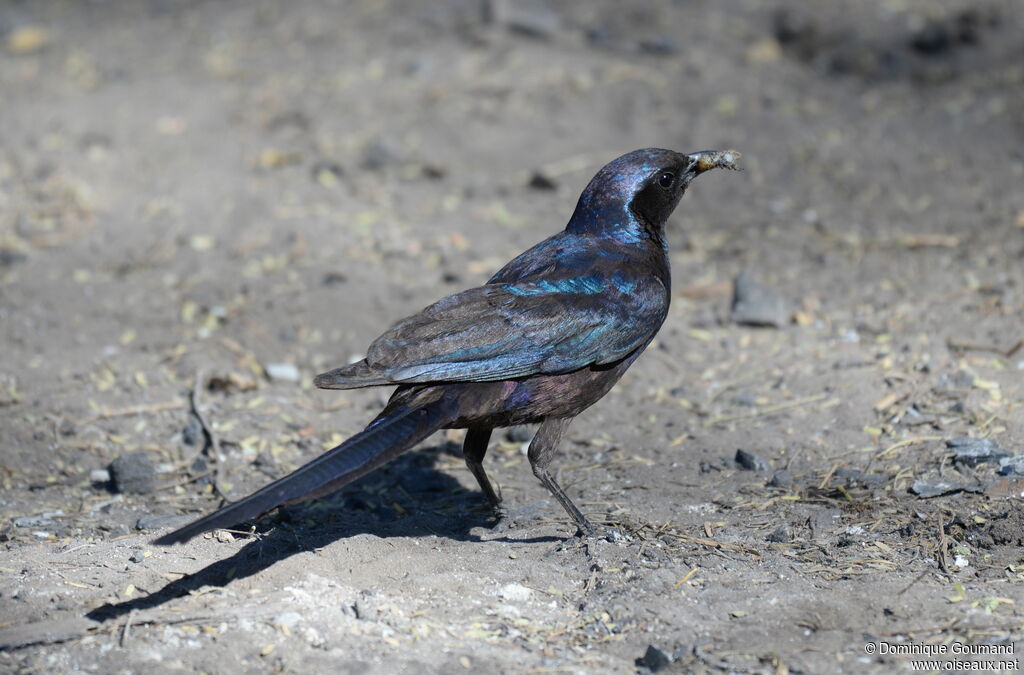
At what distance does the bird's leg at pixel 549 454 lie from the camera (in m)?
4.56

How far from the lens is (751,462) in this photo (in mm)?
5008

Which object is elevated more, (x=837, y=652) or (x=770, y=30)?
(x=770, y=30)

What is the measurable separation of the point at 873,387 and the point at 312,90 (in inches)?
230

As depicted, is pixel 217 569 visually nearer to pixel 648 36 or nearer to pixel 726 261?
pixel 726 261

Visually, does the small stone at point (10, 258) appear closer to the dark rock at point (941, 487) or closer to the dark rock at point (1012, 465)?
the dark rock at point (941, 487)

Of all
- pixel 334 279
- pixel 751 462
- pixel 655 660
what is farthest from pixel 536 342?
pixel 334 279

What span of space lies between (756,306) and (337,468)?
11.0ft

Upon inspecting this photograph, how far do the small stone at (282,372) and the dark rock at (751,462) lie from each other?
243 centimetres

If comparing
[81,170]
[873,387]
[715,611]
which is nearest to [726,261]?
[873,387]

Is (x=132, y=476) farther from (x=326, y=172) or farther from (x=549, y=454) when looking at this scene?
(x=326, y=172)

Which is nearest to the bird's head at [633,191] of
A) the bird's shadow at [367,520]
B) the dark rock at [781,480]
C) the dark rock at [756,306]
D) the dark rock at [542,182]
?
the dark rock at [781,480]

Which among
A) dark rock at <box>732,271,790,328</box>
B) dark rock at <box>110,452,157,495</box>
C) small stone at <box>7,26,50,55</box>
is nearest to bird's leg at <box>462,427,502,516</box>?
dark rock at <box>110,452,157,495</box>

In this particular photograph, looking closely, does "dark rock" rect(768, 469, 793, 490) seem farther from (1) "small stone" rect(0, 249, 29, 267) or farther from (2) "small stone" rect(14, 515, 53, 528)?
(1) "small stone" rect(0, 249, 29, 267)

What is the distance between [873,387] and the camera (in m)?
5.53
